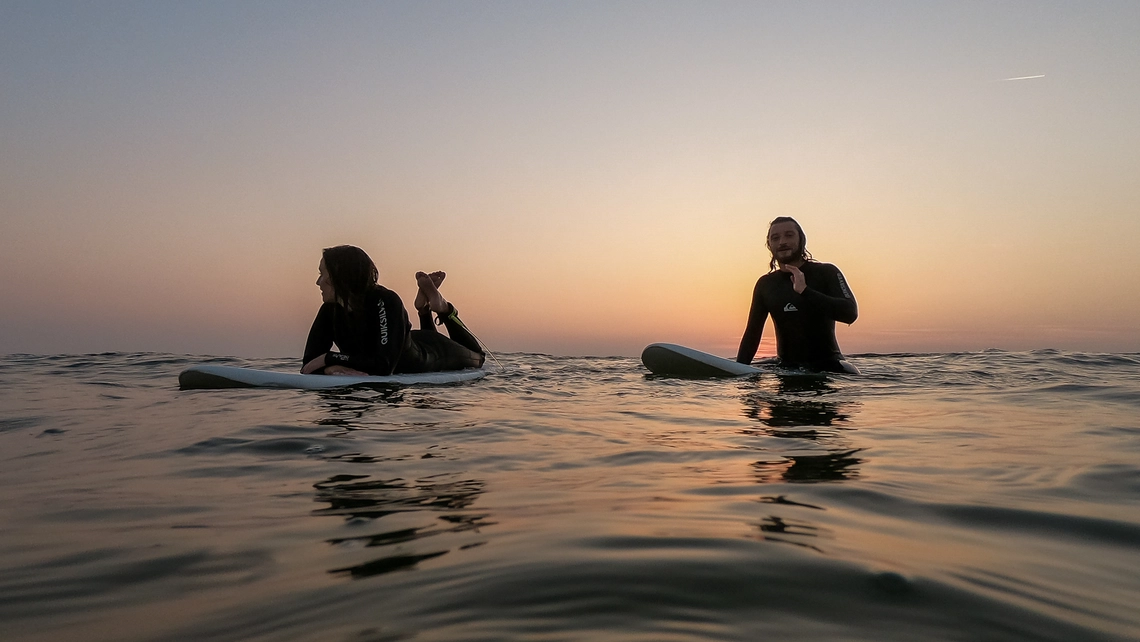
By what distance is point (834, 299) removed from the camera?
7641mm

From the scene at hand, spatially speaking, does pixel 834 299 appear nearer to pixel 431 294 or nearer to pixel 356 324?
pixel 431 294

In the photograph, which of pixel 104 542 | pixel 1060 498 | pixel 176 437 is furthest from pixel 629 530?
pixel 176 437

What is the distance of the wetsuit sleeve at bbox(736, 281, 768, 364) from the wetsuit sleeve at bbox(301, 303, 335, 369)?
14.7 feet

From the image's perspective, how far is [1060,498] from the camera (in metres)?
2.41

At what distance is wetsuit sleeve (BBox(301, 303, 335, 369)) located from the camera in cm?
762

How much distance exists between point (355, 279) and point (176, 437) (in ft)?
10.8

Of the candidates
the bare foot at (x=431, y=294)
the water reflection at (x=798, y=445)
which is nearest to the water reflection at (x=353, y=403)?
the bare foot at (x=431, y=294)

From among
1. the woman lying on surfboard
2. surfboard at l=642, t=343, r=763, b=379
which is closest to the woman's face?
the woman lying on surfboard

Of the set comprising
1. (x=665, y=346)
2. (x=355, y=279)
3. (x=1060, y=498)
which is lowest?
(x=1060, y=498)

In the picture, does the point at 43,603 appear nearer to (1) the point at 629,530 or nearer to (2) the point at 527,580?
(2) the point at 527,580

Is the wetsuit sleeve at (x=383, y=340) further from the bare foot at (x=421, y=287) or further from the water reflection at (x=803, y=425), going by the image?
the water reflection at (x=803, y=425)

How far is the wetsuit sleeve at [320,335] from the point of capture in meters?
7.62

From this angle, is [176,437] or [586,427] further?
[586,427]

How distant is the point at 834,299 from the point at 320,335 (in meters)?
5.28
